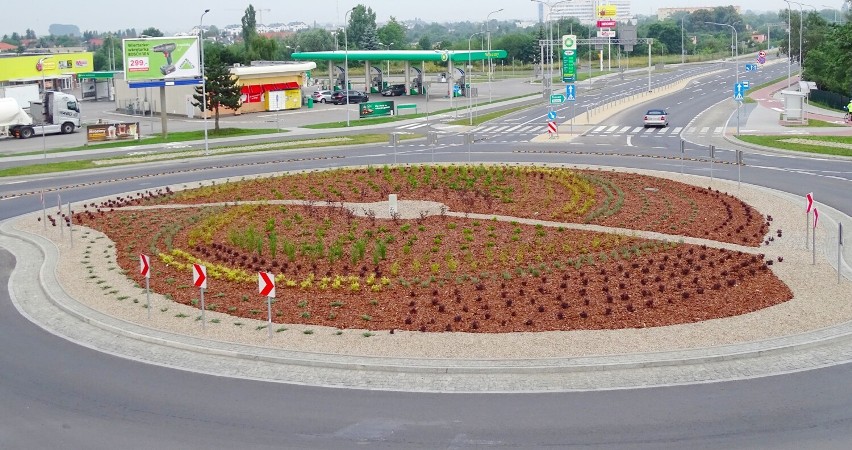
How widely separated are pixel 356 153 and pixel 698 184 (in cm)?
2379

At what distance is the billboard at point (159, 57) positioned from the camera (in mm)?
70000

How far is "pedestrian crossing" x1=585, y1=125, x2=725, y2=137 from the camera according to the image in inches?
2562

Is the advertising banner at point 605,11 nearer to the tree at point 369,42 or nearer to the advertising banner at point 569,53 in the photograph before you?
the tree at point 369,42

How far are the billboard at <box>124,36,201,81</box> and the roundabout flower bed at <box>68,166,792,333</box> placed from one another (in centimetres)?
3268

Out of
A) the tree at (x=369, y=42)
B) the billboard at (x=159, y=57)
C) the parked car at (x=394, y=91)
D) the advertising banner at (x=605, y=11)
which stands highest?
the advertising banner at (x=605, y=11)

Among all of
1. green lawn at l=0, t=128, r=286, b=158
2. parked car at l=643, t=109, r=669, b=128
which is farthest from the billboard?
parked car at l=643, t=109, r=669, b=128

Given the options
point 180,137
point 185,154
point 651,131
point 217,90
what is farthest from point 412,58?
point 185,154

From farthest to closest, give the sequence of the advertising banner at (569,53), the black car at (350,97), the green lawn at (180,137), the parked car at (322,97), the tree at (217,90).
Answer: the parked car at (322,97)
the black car at (350,97)
the advertising banner at (569,53)
the tree at (217,90)
the green lawn at (180,137)

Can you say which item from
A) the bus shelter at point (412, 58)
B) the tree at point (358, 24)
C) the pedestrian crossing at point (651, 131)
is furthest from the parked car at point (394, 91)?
the tree at point (358, 24)

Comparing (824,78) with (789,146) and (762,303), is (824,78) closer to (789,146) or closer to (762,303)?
(789,146)

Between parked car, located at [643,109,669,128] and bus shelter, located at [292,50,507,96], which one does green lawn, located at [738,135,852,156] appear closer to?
parked car, located at [643,109,669,128]

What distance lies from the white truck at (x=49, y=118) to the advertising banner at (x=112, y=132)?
286 inches

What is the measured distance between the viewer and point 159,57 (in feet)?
231

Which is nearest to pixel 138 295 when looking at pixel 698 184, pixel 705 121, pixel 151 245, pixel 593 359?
pixel 151 245
